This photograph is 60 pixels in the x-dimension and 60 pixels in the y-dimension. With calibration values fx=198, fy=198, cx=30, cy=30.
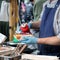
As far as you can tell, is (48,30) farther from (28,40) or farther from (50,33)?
(28,40)

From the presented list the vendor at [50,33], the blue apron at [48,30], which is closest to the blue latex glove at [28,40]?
the vendor at [50,33]

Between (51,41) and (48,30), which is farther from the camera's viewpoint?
(48,30)

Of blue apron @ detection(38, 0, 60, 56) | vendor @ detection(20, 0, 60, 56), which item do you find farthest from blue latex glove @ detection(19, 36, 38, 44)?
blue apron @ detection(38, 0, 60, 56)

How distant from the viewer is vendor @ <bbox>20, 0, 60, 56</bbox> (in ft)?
6.02

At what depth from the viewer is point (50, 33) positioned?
77.0 inches

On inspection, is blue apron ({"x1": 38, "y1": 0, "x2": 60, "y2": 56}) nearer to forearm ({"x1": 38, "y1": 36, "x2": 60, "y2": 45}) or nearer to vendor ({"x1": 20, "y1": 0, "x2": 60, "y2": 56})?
vendor ({"x1": 20, "y1": 0, "x2": 60, "y2": 56})

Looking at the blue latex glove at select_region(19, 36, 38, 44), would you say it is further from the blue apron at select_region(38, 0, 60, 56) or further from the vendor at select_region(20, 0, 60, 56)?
the blue apron at select_region(38, 0, 60, 56)

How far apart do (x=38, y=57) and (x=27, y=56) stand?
0.10 m

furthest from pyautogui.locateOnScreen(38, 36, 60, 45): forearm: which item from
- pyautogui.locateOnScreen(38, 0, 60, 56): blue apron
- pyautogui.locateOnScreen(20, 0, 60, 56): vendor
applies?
pyautogui.locateOnScreen(38, 0, 60, 56): blue apron

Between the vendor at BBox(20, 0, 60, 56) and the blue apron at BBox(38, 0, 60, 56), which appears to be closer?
the vendor at BBox(20, 0, 60, 56)

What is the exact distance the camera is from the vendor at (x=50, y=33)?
1834mm

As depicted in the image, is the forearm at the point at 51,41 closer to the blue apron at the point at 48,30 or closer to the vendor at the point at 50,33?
the vendor at the point at 50,33

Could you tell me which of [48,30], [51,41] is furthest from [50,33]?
[51,41]

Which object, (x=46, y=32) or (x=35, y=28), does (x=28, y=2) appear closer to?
(x=35, y=28)
